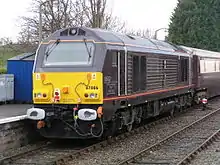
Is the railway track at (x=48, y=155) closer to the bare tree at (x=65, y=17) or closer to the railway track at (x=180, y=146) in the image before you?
the railway track at (x=180, y=146)

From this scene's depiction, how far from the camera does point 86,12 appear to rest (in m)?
34.8

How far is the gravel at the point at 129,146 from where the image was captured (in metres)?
11.1

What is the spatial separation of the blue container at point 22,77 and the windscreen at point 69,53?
633 centimetres

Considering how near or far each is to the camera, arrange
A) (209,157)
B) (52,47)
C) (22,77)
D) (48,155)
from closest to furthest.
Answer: (209,157), (48,155), (52,47), (22,77)

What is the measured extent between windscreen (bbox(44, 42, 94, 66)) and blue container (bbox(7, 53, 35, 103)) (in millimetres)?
6331

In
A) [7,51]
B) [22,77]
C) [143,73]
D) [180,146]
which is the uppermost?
[7,51]

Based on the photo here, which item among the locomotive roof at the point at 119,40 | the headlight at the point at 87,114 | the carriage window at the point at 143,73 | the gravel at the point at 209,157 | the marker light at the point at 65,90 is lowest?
the gravel at the point at 209,157

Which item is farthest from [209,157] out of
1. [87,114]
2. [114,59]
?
[114,59]

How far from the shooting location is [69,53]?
1266 cm

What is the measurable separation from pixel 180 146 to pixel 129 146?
1.42m

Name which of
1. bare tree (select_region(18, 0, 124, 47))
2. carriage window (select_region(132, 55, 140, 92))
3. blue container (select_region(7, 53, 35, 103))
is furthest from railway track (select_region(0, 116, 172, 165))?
bare tree (select_region(18, 0, 124, 47))

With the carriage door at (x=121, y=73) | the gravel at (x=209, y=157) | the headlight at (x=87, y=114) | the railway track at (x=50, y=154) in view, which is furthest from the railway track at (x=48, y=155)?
the gravel at (x=209, y=157)

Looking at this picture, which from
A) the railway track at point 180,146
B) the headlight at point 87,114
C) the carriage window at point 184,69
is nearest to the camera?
the railway track at point 180,146

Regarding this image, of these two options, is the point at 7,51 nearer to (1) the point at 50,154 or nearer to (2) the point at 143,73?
(2) the point at 143,73
